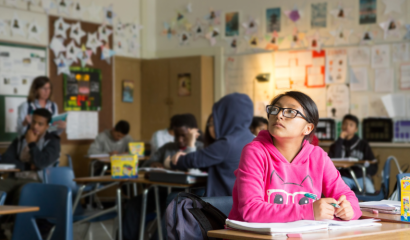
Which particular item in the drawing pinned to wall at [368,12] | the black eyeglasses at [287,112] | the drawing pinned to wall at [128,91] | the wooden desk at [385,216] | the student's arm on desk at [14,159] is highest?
the drawing pinned to wall at [368,12]

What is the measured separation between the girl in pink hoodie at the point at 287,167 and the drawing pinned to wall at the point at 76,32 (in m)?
5.53

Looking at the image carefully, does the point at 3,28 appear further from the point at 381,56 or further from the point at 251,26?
the point at 381,56

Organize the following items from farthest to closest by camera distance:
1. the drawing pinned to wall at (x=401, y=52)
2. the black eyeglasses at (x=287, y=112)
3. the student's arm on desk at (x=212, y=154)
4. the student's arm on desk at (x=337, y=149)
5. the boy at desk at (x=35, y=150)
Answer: the drawing pinned to wall at (x=401, y=52), the student's arm on desk at (x=337, y=149), the boy at desk at (x=35, y=150), the student's arm on desk at (x=212, y=154), the black eyeglasses at (x=287, y=112)

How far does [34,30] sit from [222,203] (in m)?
5.23

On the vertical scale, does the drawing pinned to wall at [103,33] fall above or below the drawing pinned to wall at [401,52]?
above

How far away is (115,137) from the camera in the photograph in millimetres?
6766

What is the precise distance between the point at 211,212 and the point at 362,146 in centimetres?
438

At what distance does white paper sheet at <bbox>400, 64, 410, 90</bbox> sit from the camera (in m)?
6.01

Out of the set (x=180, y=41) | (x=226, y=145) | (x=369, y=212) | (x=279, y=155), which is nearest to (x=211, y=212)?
(x=279, y=155)

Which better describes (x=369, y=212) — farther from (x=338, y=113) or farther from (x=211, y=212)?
(x=338, y=113)

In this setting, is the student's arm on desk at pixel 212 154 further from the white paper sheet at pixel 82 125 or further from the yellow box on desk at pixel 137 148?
the white paper sheet at pixel 82 125

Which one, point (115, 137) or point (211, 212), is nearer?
point (211, 212)

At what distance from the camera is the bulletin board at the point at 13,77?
19.9 ft

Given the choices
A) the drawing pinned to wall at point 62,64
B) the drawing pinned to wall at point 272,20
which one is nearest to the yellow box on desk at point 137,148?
the drawing pinned to wall at point 62,64
